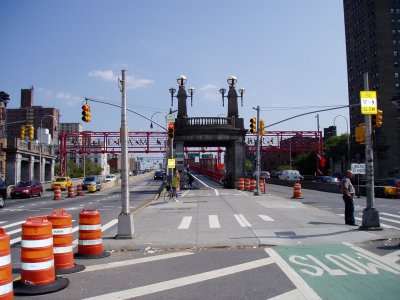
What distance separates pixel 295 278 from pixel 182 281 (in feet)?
6.52

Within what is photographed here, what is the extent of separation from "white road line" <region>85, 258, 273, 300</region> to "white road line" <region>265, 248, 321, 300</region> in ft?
0.89

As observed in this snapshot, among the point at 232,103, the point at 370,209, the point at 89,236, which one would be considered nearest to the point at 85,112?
the point at 89,236

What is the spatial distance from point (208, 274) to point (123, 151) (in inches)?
229

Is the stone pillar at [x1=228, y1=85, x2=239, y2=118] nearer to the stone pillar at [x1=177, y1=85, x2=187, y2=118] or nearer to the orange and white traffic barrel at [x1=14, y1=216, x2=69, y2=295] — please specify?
the stone pillar at [x1=177, y1=85, x2=187, y2=118]

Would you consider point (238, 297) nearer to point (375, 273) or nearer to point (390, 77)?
point (375, 273)

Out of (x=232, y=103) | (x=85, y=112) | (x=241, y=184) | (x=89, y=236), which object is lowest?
(x=89, y=236)

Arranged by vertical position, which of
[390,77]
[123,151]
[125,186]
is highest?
[390,77]

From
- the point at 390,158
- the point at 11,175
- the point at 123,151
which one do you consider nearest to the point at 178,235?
the point at 123,151

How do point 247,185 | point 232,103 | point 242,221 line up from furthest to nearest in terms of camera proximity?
point 232,103, point 247,185, point 242,221

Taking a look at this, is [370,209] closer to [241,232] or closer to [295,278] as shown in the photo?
[241,232]

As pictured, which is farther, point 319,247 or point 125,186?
point 125,186

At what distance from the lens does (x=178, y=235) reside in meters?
13.1

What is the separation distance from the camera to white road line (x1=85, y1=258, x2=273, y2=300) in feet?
22.2

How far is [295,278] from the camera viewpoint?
765 cm
